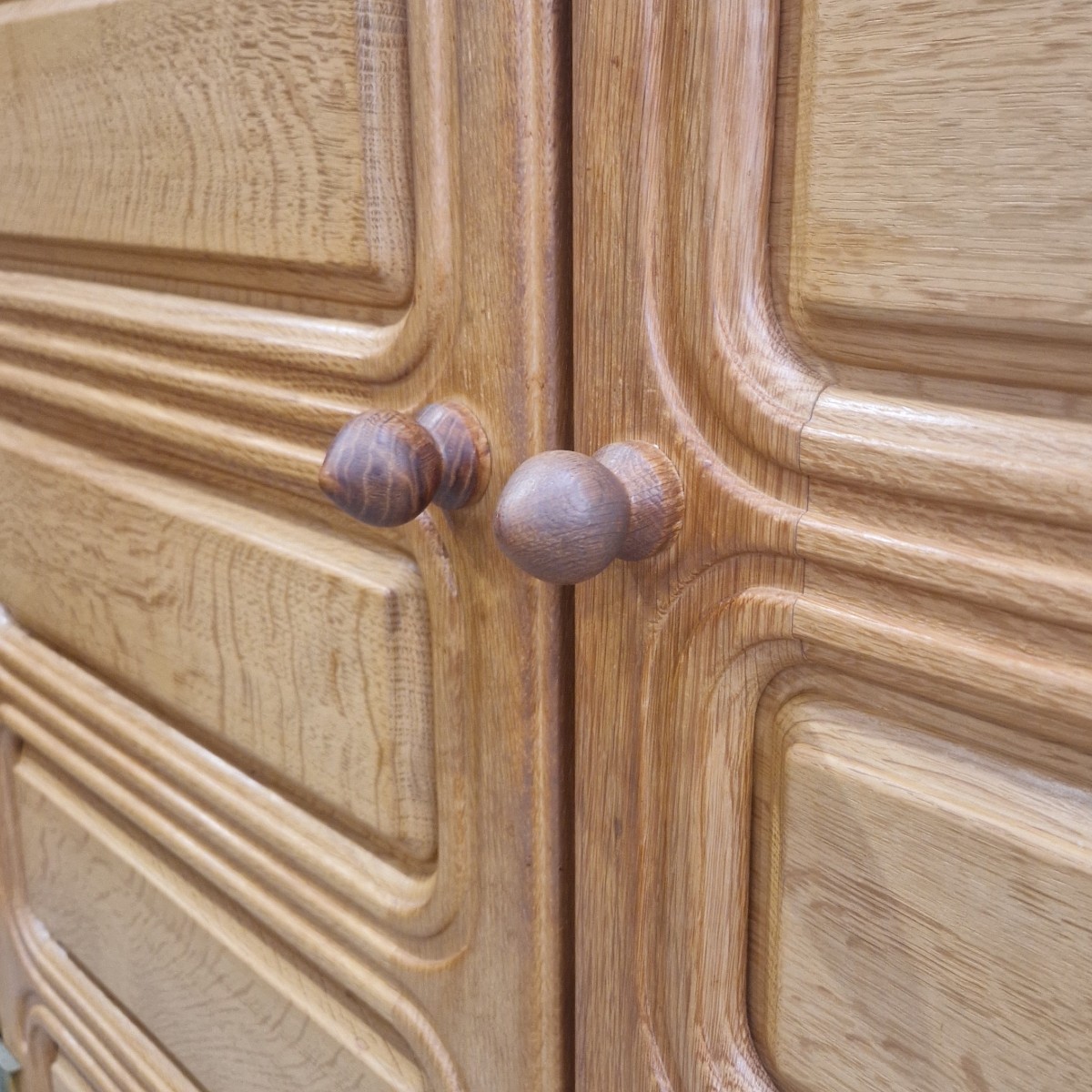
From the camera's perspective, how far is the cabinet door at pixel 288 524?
1.05ft

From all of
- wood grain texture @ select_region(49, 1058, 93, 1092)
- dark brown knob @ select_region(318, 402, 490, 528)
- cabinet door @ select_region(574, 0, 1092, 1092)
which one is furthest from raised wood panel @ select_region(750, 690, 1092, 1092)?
wood grain texture @ select_region(49, 1058, 93, 1092)

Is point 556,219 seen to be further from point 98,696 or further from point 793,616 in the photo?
point 98,696

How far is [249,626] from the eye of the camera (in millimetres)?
416

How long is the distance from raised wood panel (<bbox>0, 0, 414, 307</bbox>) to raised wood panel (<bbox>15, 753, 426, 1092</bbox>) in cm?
28

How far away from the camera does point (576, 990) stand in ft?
1.14

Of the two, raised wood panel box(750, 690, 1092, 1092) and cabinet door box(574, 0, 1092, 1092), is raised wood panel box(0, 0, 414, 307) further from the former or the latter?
raised wood panel box(750, 690, 1092, 1092)

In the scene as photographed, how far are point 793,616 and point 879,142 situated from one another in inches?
4.2

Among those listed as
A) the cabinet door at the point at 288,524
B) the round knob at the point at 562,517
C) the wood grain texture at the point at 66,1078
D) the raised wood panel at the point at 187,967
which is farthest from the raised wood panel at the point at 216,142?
the wood grain texture at the point at 66,1078

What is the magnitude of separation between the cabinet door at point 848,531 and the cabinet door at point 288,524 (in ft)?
0.11

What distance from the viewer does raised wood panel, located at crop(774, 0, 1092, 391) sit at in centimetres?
20

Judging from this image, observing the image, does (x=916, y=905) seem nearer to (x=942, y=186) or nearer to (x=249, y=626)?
(x=942, y=186)

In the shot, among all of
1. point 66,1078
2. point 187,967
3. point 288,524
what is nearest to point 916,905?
point 288,524

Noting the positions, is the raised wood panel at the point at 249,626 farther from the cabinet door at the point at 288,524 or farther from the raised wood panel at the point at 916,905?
the raised wood panel at the point at 916,905

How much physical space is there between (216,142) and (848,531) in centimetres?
26
